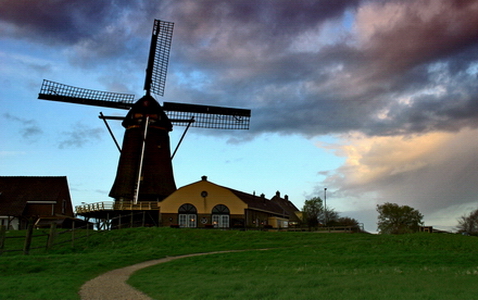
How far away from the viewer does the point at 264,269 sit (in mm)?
18047

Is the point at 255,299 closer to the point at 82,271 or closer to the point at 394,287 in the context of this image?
the point at 394,287

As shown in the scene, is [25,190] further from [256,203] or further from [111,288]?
[111,288]

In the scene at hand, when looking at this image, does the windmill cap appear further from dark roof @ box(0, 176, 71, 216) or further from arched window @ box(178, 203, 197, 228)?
dark roof @ box(0, 176, 71, 216)

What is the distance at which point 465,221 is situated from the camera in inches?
2975

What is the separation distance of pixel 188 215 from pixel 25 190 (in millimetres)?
19436

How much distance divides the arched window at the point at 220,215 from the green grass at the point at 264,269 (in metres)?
11.4

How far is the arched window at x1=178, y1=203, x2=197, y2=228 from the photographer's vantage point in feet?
151

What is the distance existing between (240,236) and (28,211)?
27244 mm

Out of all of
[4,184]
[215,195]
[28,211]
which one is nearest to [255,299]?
[215,195]

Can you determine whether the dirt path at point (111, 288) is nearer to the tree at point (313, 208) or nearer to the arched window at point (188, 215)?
the arched window at point (188, 215)

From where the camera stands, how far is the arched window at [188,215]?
151ft

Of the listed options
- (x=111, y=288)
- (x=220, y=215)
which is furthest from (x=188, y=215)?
(x=111, y=288)

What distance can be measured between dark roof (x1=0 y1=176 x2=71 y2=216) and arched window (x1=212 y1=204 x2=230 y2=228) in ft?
60.2

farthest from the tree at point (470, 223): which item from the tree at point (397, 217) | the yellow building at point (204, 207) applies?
the yellow building at point (204, 207)
